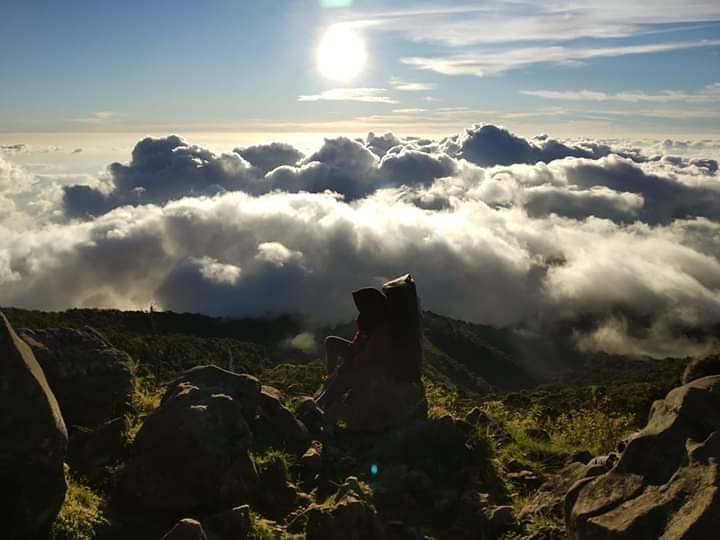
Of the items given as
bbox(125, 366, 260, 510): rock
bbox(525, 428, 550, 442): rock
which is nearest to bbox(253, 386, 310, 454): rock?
bbox(125, 366, 260, 510): rock

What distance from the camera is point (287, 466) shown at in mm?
11641

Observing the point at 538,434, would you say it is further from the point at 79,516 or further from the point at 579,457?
the point at 79,516

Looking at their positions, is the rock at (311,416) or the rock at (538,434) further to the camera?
the rock at (538,434)

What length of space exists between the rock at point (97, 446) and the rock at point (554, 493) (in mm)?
7243

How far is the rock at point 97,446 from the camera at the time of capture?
10.4 meters

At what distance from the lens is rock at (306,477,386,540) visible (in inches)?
340

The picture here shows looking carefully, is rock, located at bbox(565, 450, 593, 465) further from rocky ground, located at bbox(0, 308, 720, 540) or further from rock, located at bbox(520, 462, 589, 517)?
rock, located at bbox(520, 462, 589, 517)

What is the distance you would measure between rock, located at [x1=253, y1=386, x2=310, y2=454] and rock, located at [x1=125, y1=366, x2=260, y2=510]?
2.12 meters

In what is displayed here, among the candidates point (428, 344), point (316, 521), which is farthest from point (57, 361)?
point (428, 344)

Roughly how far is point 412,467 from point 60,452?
6553 mm

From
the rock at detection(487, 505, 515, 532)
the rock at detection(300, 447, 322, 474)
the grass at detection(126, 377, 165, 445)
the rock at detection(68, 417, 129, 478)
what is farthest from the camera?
the rock at detection(300, 447, 322, 474)

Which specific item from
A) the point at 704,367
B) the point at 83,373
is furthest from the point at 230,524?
the point at 704,367

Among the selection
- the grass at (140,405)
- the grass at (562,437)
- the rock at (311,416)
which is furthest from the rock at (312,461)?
the grass at (562,437)

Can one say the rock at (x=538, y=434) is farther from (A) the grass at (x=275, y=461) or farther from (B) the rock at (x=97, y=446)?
(B) the rock at (x=97, y=446)
